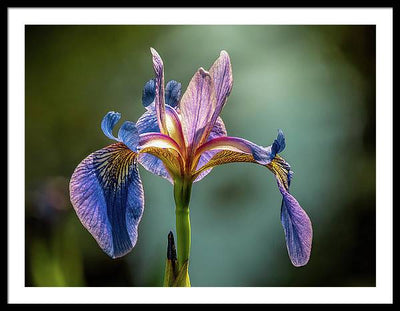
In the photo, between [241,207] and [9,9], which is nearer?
[9,9]

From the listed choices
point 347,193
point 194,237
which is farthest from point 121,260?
point 347,193

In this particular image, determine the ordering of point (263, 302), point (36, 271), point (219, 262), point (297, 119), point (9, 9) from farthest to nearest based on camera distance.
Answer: point (297, 119)
point (219, 262)
point (36, 271)
point (9, 9)
point (263, 302)

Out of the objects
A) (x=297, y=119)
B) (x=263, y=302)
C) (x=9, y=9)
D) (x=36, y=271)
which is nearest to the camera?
(x=263, y=302)

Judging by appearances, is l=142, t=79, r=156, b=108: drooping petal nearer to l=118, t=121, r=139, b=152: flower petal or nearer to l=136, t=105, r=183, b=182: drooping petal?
l=136, t=105, r=183, b=182: drooping petal

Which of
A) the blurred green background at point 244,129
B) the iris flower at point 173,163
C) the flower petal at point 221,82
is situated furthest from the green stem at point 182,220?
the blurred green background at point 244,129

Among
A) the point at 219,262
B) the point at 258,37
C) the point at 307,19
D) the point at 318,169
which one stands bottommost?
the point at 219,262

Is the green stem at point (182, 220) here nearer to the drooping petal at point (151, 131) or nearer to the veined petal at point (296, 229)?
the drooping petal at point (151, 131)

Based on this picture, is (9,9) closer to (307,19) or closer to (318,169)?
(307,19)

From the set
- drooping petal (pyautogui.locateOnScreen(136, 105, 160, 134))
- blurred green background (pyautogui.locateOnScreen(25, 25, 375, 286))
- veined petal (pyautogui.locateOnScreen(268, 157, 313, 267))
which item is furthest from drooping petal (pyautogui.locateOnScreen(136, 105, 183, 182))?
blurred green background (pyautogui.locateOnScreen(25, 25, 375, 286))
